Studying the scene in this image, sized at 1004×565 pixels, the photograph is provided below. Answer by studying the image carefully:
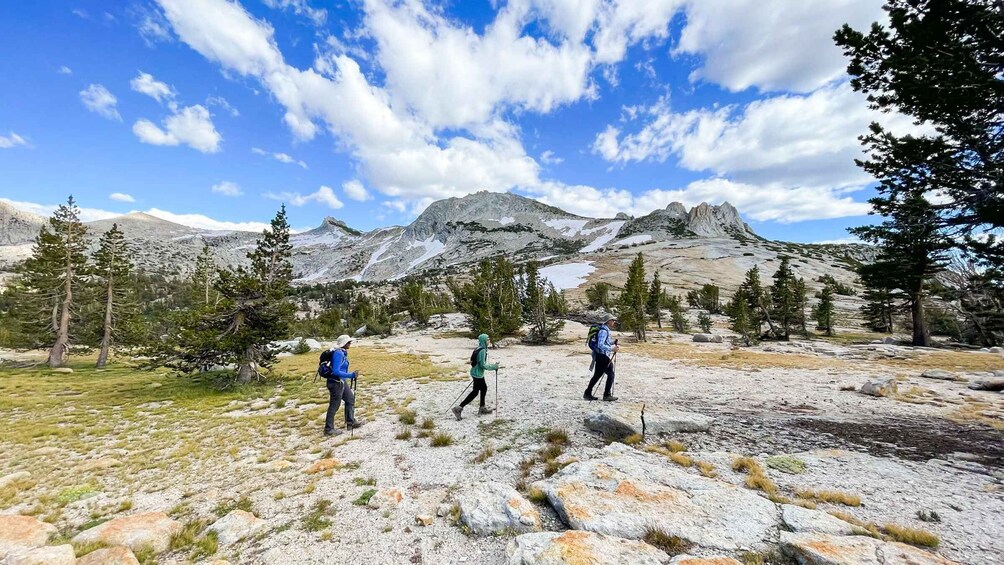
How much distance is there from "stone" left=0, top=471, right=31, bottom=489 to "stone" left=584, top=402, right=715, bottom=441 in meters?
11.9

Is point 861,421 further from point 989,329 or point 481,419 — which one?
point 989,329

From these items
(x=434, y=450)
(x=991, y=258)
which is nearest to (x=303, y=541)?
(x=434, y=450)

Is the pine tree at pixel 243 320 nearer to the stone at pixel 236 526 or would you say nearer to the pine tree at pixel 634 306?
the stone at pixel 236 526

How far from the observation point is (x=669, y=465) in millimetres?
7039

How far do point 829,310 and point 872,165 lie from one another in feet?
157

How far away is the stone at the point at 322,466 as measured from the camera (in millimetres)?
7660

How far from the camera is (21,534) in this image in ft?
16.8

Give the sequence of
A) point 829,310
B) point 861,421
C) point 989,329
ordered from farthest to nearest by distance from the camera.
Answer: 1. point 829,310
2. point 989,329
3. point 861,421

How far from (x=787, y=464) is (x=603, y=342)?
5.26m

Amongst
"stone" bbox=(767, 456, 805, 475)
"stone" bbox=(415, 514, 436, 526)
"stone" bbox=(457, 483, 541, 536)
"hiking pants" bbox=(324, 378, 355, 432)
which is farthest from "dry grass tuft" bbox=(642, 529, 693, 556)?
"hiking pants" bbox=(324, 378, 355, 432)

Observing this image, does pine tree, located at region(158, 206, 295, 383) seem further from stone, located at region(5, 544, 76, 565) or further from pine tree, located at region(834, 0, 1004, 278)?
pine tree, located at region(834, 0, 1004, 278)

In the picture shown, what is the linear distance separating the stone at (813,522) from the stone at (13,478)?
13.3m

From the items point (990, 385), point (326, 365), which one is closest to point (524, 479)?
point (326, 365)

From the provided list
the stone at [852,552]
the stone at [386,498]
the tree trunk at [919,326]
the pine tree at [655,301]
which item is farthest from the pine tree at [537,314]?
the stone at [852,552]
